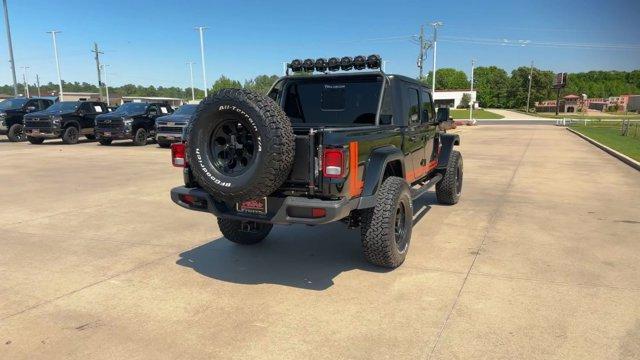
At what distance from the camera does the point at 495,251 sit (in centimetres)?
507

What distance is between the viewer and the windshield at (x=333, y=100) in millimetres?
5148

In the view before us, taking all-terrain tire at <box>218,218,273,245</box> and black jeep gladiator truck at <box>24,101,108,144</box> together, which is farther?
black jeep gladiator truck at <box>24,101,108,144</box>

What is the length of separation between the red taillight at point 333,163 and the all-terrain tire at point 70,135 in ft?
60.1

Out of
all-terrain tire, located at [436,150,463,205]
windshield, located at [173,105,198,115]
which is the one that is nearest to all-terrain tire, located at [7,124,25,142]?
windshield, located at [173,105,198,115]

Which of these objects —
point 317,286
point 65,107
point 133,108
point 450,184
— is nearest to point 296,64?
point 317,286

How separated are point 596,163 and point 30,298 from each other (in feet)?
45.3

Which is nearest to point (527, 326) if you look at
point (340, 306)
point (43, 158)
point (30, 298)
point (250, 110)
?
point (340, 306)

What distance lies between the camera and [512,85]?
10625 cm

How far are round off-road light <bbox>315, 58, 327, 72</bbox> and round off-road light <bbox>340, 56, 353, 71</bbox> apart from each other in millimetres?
215

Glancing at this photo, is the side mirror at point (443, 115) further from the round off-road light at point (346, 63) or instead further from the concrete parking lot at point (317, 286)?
the round off-road light at point (346, 63)

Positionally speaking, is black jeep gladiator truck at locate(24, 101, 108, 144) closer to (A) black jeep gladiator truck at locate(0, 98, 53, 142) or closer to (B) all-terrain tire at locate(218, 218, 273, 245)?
(A) black jeep gladiator truck at locate(0, 98, 53, 142)

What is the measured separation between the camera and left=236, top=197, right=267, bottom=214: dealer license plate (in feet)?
13.1

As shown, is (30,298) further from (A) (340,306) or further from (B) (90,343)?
(A) (340,306)

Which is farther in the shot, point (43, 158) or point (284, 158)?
point (43, 158)
